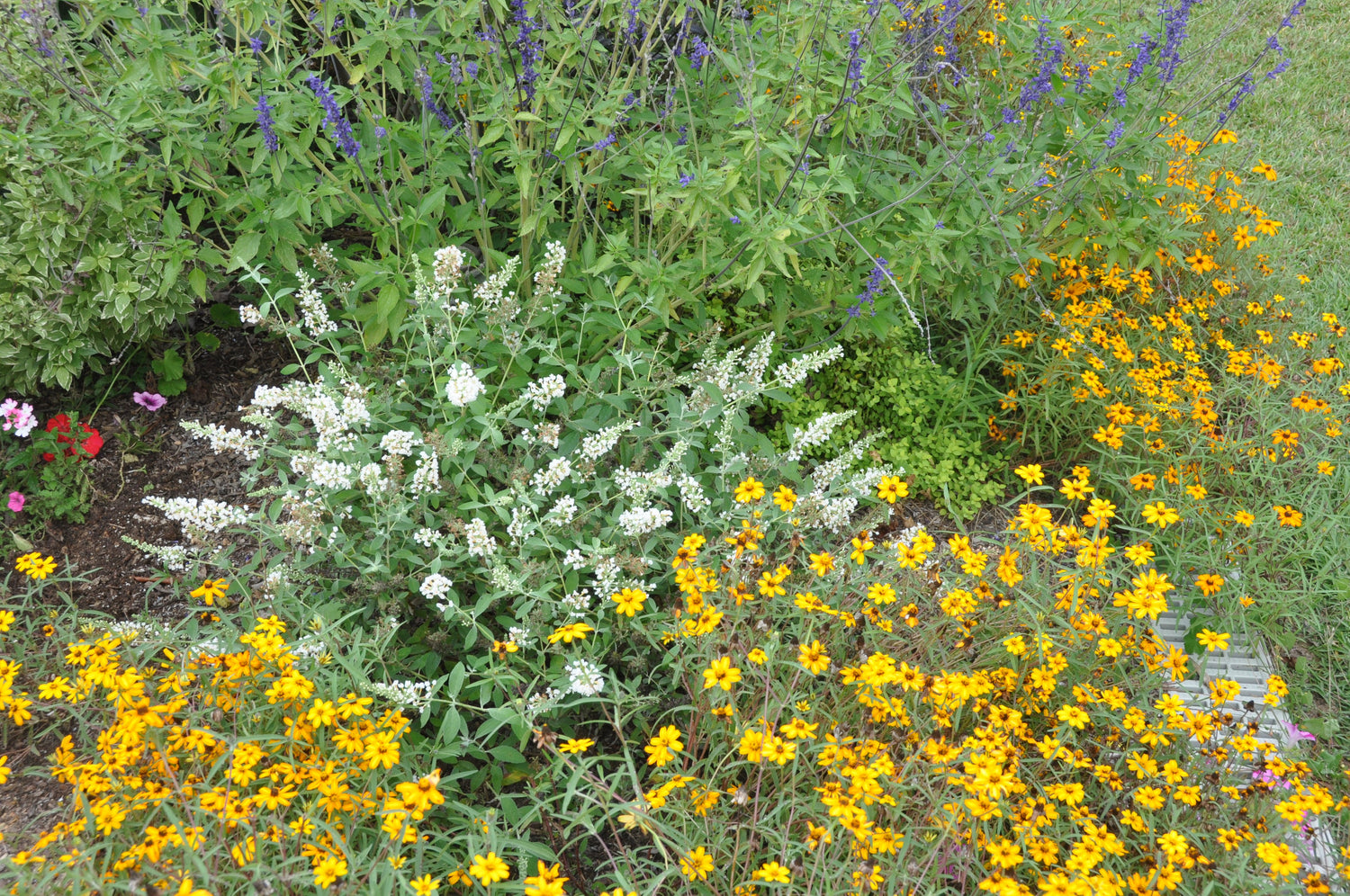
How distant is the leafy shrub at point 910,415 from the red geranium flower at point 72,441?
2.40 metres

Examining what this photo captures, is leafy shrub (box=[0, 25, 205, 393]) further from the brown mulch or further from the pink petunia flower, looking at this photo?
the brown mulch

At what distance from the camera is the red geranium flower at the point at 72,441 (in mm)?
3148

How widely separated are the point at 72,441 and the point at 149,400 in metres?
0.30

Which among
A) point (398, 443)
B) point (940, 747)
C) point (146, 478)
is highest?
point (398, 443)

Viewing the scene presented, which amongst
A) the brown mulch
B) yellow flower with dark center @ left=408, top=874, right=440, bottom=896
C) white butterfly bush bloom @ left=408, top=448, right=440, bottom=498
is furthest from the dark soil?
yellow flower with dark center @ left=408, top=874, right=440, bottom=896

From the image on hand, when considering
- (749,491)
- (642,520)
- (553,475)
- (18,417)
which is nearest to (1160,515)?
(749,491)

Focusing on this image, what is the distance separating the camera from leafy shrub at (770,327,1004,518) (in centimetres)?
349

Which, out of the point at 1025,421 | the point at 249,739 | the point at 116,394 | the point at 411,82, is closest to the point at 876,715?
the point at 249,739

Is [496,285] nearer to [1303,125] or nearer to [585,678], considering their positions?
[585,678]

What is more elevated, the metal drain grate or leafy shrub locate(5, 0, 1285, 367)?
leafy shrub locate(5, 0, 1285, 367)

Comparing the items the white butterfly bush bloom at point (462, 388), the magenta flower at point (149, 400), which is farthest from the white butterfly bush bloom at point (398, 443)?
the magenta flower at point (149, 400)

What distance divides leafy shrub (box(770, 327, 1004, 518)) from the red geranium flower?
94.6 inches

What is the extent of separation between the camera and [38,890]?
169cm

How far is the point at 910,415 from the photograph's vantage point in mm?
3633
